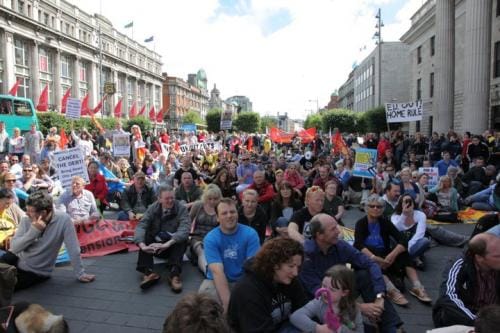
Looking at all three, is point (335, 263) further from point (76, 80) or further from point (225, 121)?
point (76, 80)

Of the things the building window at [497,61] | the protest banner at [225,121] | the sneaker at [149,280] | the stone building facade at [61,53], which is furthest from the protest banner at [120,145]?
A: the stone building facade at [61,53]

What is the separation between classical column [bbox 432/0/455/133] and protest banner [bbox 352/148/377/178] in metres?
16.2

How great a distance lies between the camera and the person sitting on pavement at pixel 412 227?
5.91 m

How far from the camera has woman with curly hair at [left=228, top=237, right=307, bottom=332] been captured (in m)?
2.81

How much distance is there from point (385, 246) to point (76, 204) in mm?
5210

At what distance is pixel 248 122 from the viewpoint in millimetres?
82250

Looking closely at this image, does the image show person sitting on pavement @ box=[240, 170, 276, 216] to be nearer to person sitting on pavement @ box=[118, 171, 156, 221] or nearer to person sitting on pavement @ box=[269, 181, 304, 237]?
person sitting on pavement @ box=[269, 181, 304, 237]

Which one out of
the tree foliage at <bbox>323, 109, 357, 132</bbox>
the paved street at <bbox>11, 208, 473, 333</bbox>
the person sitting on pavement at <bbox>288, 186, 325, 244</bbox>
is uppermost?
the tree foliage at <bbox>323, 109, 357, 132</bbox>

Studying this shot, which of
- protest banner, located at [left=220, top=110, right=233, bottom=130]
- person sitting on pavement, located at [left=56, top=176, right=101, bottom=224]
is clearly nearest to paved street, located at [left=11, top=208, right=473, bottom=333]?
person sitting on pavement, located at [left=56, top=176, right=101, bottom=224]

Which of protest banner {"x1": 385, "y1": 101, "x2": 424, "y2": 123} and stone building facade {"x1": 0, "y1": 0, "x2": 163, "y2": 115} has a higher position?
stone building facade {"x1": 0, "y1": 0, "x2": 163, "y2": 115}

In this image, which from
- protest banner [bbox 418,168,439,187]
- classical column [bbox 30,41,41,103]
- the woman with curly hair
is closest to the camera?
the woman with curly hair

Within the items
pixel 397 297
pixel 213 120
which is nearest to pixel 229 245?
pixel 397 297

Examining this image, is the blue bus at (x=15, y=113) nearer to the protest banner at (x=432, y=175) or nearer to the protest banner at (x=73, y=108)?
the protest banner at (x=73, y=108)

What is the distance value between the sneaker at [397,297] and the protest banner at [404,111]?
42.5ft
